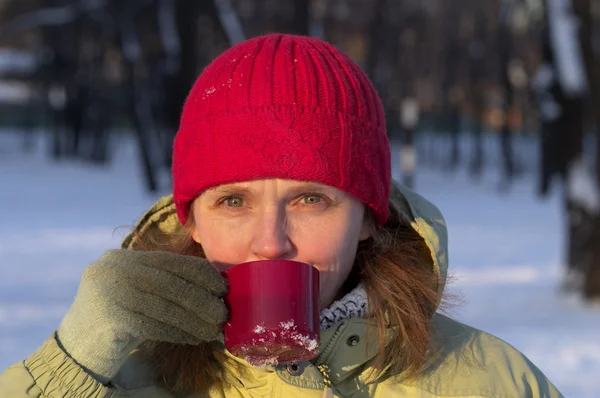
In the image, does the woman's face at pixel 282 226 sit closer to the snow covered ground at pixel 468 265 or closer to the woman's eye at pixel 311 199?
the woman's eye at pixel 311 199

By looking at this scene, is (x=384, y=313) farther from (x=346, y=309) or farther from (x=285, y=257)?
(x=285, y=257)

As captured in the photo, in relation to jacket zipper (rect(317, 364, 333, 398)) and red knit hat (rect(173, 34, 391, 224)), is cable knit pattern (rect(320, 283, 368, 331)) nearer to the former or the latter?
jacket zipper (rect(317, 364, 333, 398))

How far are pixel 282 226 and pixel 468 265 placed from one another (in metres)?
8.05

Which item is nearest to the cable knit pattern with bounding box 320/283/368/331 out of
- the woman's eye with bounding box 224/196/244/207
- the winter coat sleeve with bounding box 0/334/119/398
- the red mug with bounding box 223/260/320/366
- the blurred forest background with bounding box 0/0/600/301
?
the red mug with bounding box 223/260/320/366

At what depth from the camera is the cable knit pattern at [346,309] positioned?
2.12 metres

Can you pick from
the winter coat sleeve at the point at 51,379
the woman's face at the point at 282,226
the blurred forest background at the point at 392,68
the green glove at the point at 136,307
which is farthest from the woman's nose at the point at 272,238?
the blurred forest background at the point at 392,68

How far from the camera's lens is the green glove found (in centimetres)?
184

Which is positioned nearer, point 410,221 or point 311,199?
point 311,199

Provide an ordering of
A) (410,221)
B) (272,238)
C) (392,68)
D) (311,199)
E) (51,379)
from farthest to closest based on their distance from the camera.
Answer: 1. (392,68)
2. (410,221)
3. (311,199)
4. (272,238)
5. (51,379)

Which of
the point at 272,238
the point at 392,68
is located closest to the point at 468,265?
the point at 272,238

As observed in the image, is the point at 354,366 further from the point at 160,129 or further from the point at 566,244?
the point at 160,129

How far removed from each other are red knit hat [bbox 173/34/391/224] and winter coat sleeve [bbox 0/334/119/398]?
507mm

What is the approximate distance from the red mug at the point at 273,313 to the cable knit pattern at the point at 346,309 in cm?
18

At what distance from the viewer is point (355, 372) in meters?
2.15
